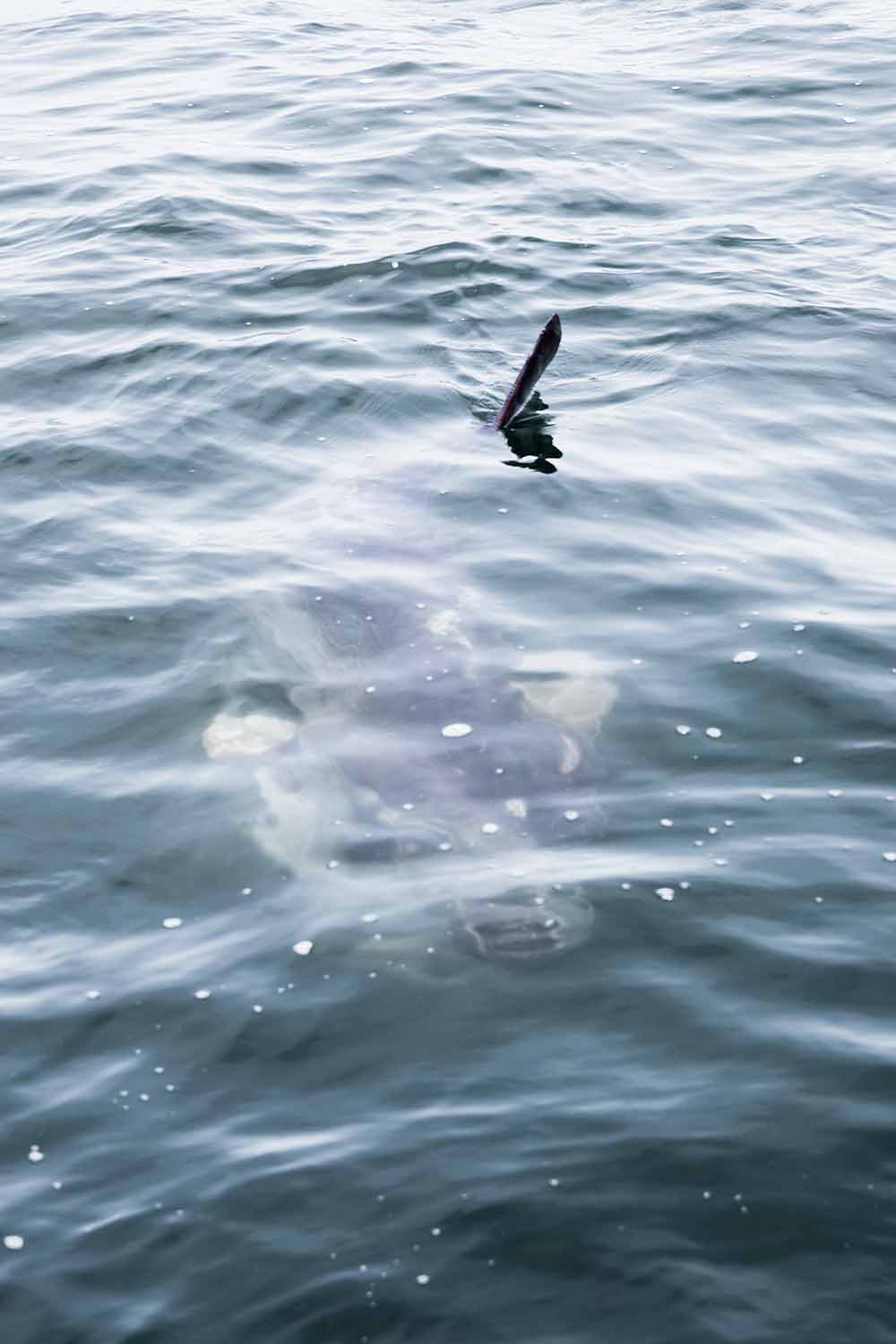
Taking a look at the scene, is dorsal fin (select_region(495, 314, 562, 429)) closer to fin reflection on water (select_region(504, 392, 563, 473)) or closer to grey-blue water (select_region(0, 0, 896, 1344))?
fin reflection on water (select_region(504, 392, 563, 473))

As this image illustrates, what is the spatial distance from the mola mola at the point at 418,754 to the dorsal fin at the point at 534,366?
6.03 feet

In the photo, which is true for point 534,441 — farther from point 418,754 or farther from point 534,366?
point 418,754

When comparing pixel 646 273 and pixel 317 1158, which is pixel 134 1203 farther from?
pixel 646 273

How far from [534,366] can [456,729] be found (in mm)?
4070

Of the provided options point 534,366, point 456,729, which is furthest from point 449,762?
point 534,366

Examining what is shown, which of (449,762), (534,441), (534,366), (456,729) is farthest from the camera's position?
(534,441)

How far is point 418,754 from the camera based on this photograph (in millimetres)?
8930

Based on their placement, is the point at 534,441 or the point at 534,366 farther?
the point at 534,441

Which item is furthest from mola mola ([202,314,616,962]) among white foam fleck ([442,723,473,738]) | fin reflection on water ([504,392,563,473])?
fin reflection on water ([504,392,563,473])

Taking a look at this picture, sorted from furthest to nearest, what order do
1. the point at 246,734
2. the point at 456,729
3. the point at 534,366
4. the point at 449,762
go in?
1. the point at 534,366
2. the point at 246,734
3. the point at 456,729
4. the point at 449,762

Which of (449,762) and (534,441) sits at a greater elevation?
(449,762)

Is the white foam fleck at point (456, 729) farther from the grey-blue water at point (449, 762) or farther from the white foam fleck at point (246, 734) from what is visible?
the white foam fleck at point (246, 734)

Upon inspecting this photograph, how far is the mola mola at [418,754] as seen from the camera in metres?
8.03

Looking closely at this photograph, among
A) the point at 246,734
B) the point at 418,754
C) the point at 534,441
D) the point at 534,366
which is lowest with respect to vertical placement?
the point at 534,441
